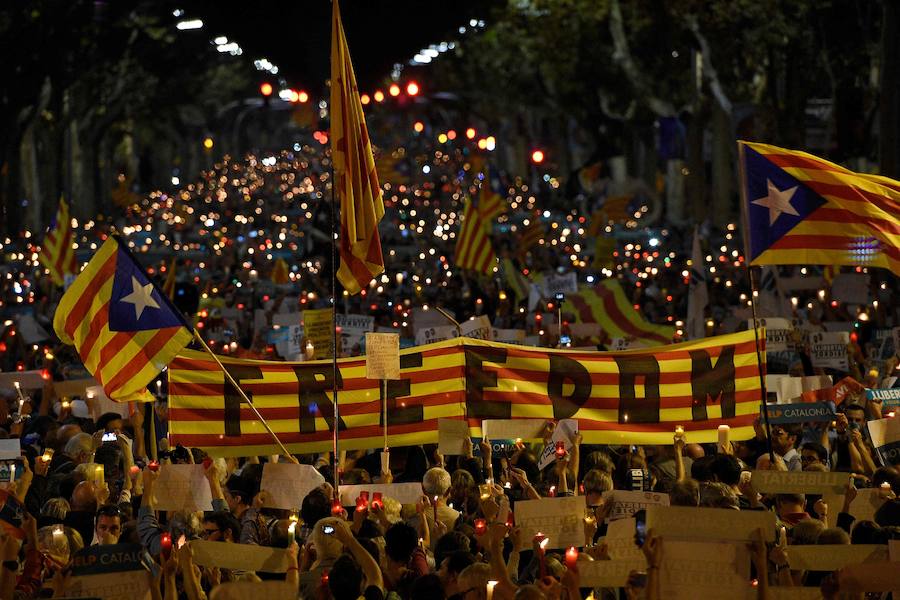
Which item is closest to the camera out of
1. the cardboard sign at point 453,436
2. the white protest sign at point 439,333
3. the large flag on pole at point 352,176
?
the large flag on pole at point 352,176

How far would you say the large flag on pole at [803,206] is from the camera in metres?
10.2

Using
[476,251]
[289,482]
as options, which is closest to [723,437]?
[289,482]

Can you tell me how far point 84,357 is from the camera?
10969mm

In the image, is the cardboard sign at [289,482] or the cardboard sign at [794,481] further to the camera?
the cardboard sign at [289,482]

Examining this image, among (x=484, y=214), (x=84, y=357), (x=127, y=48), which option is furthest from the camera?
(x=127, y=48)

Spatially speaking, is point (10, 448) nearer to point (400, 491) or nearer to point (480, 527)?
point (400, 491)

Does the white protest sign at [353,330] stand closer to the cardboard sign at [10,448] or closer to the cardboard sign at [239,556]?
the cardboard sign at [10,448]

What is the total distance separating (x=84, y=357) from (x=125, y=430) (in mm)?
1926

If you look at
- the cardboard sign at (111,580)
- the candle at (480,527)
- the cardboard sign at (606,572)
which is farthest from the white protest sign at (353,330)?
the cardboard sign at (111,580)

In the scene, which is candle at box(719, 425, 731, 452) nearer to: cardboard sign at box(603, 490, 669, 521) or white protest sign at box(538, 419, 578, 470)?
white protest sign at box(538, 419, 578, 470)

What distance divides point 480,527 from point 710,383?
12.3ft

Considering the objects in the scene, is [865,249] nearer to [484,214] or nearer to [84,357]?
[84,357]

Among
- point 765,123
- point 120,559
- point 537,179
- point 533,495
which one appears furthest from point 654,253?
point 537,179

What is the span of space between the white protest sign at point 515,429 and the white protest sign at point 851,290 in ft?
37.3
